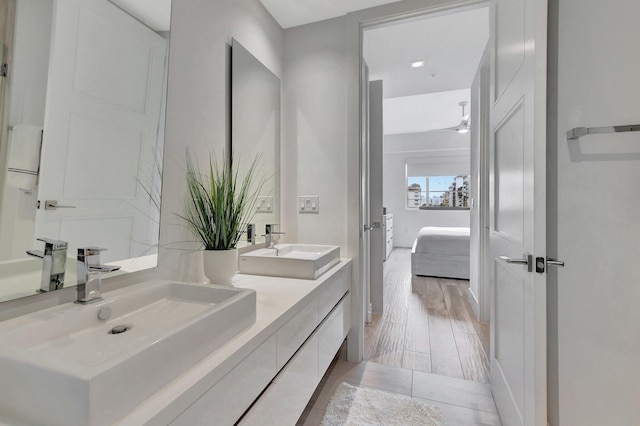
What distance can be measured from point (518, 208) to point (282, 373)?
1154 mm

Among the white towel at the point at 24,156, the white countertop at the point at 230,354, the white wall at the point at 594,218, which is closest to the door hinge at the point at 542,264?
the white wall at the point at 594,218

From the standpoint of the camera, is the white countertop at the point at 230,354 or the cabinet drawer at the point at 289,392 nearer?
the white countertop at the point at 230,354

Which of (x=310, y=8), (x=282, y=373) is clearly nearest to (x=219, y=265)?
(x=282, y=373)

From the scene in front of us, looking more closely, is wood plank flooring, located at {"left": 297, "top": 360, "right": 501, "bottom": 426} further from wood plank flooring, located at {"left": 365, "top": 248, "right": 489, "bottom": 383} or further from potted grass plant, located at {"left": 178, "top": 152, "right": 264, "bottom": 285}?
potted grass plant, located at {"left": 178, "top": 152, "right": 264, "bottom": 285}

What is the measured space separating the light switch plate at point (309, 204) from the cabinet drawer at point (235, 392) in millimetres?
1280

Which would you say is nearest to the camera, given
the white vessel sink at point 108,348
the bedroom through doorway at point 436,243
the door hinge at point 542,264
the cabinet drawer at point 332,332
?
the white vessel sink at point 108,348

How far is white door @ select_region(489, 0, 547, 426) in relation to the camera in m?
1.05

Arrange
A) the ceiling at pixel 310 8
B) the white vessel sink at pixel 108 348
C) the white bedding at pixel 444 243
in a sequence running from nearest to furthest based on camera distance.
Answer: the white vessel sink at pixel 108 348 → the ceiling at pixel 310 8 → the white bedding at pixel 444 243

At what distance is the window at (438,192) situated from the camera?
720 cm

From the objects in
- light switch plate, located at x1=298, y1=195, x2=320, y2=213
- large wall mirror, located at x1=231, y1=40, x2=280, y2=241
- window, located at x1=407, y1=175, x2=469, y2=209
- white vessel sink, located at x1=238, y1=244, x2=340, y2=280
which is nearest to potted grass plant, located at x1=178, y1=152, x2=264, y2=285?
white vessel sink, located at x1=238, y1=244, x2=340, y2=280

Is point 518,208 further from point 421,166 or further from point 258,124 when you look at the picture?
point 421,166

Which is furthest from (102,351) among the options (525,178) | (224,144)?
(525,178)

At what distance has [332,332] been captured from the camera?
1689mm

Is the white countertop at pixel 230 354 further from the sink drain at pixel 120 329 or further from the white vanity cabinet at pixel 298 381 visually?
the sink drain at pixel 120 329
